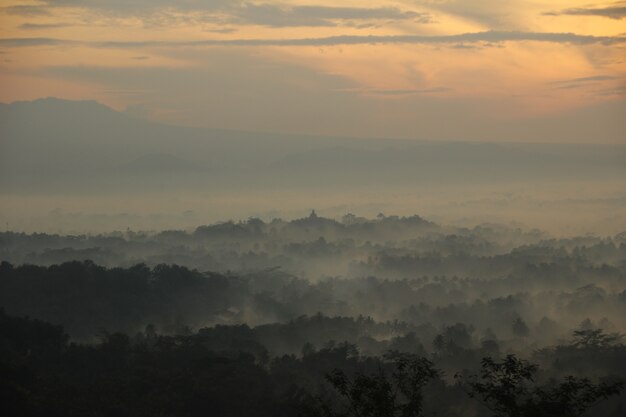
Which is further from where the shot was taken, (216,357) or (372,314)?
(372,314)

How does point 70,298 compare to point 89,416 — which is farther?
point 70,298

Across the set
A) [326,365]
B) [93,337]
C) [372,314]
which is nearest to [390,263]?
[372,314]

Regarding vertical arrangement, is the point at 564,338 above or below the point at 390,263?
above

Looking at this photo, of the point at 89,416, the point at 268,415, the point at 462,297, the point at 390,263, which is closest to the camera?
the point at 89,416

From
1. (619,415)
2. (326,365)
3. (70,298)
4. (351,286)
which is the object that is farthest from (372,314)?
(619,415)

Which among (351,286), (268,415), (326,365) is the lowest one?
(351,286)

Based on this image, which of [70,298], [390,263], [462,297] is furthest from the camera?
[390,263]

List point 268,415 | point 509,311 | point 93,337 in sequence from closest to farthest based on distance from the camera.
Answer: point 268,415
point 93,337
point 509,311

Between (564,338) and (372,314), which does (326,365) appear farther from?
(372,314)

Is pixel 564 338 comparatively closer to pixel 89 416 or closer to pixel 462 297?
pixel 462 297
